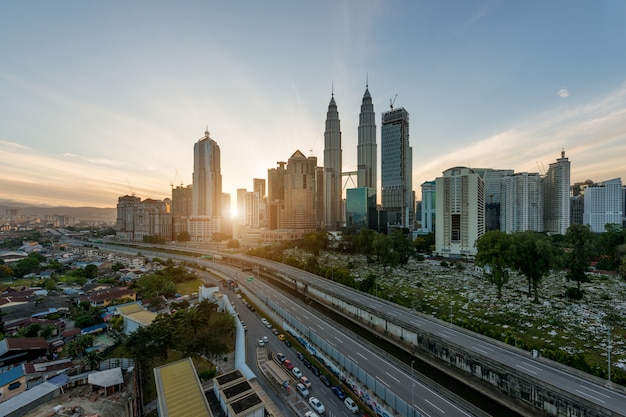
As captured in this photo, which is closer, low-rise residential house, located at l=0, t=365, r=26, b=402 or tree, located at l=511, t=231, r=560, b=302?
low-rise residential house, located at l=0, t=365, r=26, b=402

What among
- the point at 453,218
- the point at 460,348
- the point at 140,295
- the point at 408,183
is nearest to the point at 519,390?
the point at 460,348

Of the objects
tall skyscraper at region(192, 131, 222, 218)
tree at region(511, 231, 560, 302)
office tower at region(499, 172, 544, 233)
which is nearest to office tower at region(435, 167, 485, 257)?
office tower at region(499, 172, 544, 233)

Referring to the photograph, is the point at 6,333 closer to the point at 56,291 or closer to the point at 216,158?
the point at 56,291

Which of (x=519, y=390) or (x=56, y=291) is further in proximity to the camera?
(x=56, y=291)

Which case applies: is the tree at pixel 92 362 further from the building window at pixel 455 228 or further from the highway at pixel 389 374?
the building window at pixel 455 228

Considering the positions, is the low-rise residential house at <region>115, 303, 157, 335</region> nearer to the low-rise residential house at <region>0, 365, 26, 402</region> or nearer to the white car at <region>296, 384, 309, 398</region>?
the low-rise residential house at <region>0, 365, 26, 402</region>

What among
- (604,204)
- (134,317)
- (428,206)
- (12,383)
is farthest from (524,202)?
(12,383)

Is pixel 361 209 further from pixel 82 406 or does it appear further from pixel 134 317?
pixel 82 406
